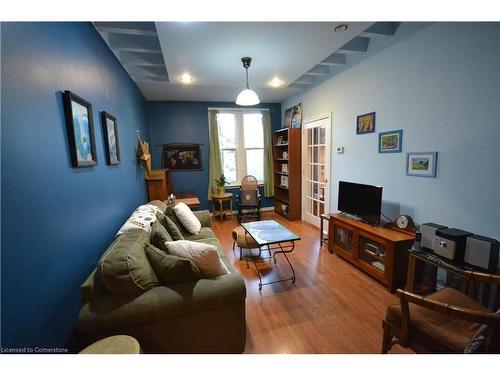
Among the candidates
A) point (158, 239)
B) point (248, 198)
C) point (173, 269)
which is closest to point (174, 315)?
point (173, 269)

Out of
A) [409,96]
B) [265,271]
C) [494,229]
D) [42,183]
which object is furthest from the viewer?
[265,271]

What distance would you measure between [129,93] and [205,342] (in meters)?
3.27

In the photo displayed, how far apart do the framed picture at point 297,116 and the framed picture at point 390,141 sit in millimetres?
2019

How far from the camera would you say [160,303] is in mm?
1267

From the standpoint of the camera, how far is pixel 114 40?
2.35 meters

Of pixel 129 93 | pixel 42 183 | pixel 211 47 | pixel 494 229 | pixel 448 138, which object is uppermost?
pixel 211 47

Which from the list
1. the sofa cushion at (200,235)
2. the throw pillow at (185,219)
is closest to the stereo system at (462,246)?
the sofa cushion at (200,235)

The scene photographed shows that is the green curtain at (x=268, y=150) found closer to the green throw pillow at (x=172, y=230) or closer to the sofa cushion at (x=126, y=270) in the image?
the green throw pillow at (x=172, y=230)

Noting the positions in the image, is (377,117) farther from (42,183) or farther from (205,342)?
(42,183)

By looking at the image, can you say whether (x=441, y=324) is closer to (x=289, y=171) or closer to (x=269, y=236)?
(x=269, y=236)

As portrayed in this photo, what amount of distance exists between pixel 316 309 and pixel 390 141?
2028 millimetres

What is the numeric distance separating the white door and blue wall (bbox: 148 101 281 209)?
6.50ft

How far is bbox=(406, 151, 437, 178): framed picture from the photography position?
2.12 metres
